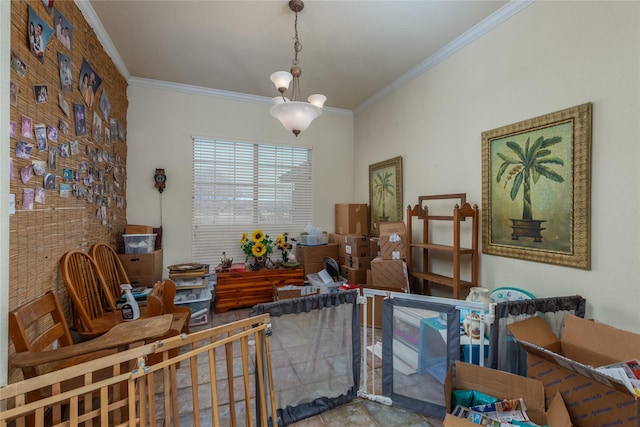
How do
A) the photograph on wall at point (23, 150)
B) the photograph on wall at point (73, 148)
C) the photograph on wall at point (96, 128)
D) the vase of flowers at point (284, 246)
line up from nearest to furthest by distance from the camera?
the photograph on wall at point (23, 150) < the photograph on wall at point (73, 148) < the photograph on wall at point (96, 128) < the vase of flowers at point (284, 246)

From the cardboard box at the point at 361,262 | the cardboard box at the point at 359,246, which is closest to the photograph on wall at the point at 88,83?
the cardboard box at the point at 359,246

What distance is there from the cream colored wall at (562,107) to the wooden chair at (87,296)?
3312 mm

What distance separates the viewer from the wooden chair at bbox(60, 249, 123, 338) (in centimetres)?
200

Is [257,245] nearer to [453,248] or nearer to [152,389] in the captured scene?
[453,248]

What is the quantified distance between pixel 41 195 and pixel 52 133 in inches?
17.4

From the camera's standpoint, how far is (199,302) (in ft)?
10.8

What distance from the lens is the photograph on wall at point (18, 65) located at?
151 centimetres

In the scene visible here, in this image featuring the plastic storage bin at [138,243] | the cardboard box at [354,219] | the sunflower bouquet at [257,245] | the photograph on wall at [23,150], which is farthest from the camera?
the cardboard box at [354,219]

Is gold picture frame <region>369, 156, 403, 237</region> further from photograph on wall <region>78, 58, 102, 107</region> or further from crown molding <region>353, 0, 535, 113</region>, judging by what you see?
photograph on wall <region>78, 58, 102, 107</region>

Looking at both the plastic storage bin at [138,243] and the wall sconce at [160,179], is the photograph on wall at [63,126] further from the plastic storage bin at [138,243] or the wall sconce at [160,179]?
the wall sconce at [160,179]

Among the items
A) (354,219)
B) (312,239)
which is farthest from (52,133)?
(354,219)

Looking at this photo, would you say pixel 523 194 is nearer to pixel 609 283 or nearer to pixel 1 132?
pixel 609 283

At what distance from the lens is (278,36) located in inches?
108

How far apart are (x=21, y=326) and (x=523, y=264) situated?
335cm
